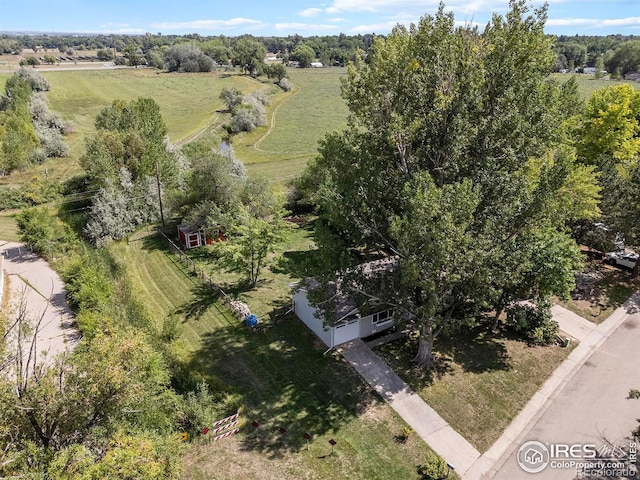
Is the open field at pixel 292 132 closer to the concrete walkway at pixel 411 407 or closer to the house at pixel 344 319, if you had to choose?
the house at pixel 344 319

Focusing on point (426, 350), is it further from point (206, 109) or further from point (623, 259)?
point (206, 109)

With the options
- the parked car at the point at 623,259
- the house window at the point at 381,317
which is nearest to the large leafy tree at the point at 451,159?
the house window at the point at 381,317

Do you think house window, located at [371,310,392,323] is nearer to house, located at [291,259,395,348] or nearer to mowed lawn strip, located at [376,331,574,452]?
house, located at [291,259,395,348]

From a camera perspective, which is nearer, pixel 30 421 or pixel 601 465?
pixel 30 421

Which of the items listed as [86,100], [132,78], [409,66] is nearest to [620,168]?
[409,66]

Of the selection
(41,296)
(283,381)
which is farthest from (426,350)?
(41,296)

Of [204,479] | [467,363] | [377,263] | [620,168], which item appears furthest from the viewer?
[620,168]

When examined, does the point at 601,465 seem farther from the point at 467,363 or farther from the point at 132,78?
the point at 132,78
